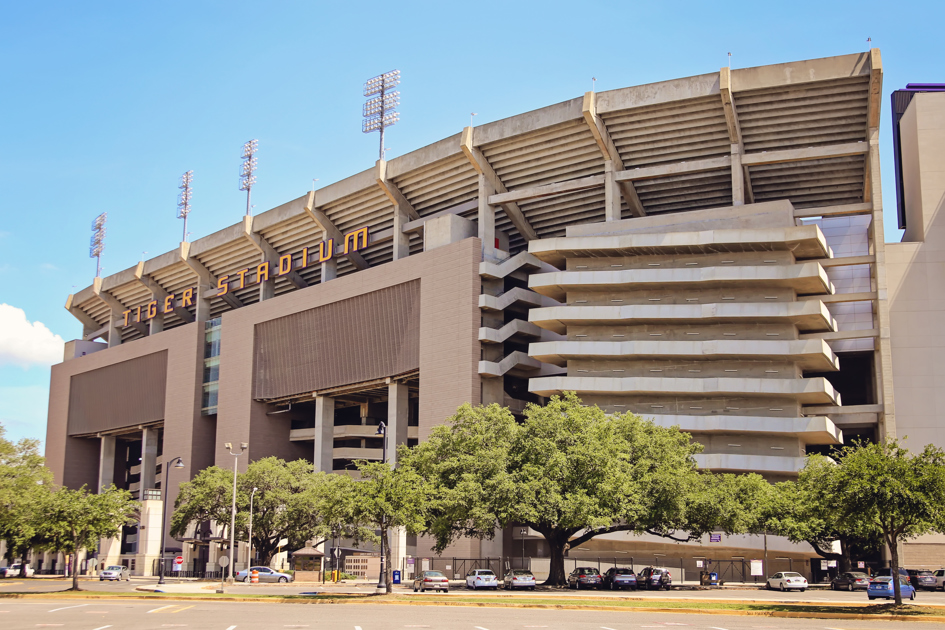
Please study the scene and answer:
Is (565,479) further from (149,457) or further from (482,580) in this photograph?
(149,457)

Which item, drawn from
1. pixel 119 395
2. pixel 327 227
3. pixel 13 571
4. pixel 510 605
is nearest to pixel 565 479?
pixel 510 605

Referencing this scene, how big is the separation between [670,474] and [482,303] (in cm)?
2703

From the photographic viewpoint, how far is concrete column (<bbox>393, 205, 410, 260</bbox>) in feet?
297

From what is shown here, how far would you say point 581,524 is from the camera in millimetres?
56188

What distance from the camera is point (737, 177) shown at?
76.0m

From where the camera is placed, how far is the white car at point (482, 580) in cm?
5757

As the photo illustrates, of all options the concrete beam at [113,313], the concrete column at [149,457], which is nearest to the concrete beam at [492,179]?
the concrete column at [149,457]

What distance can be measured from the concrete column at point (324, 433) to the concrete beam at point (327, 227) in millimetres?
14796

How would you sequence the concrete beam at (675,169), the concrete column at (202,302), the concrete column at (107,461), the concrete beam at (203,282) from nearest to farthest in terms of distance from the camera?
1. the concrete beam at (675,169)
2. the concrete beam at (203,282)
3. the concrete column at (202,302)
4. the concrete column at (107,461)

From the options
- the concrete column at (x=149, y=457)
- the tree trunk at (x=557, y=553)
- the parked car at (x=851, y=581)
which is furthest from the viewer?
the concrete column at (x=149, y=457)

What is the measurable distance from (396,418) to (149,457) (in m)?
48.5

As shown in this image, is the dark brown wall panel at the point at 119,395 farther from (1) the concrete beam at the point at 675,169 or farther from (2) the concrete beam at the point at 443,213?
(1) the concrete beam at the point at 675,169

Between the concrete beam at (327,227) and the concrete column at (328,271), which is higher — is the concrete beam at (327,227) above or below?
above

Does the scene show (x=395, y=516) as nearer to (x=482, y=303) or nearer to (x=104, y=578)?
(x=482, y=303)
